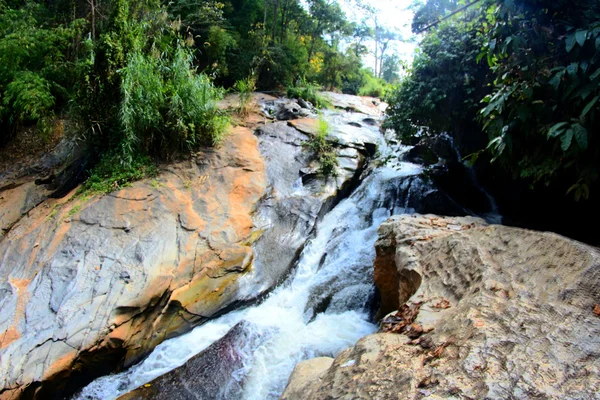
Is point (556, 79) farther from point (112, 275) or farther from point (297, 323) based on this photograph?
point (112, 275)

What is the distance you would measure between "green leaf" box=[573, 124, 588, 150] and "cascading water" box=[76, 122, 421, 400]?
280 cm

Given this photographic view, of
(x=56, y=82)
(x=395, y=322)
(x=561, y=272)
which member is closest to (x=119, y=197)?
(x=56, y=82)

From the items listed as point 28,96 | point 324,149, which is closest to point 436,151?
point 324,149

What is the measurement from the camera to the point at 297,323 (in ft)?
13.7

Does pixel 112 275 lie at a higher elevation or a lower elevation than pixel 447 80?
lower

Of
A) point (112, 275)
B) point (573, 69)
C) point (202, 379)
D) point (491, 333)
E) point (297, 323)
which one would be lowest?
point (202, 379)

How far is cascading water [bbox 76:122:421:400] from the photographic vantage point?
135 inches

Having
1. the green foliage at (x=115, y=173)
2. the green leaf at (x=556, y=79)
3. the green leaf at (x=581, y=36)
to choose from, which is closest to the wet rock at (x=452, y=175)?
the green leaf at (x=556, y=79)

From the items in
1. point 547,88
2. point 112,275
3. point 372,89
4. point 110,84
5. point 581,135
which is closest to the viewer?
point 581,135

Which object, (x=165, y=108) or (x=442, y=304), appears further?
(x=165, y=108)

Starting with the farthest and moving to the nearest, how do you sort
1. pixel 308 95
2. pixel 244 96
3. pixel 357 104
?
pixel 357 104, pixel 308 95, pixel 244 96

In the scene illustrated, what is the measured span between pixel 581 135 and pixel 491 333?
6.29ft

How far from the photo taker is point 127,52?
548cm

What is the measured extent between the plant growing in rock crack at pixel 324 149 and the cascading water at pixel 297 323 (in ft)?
3.48
